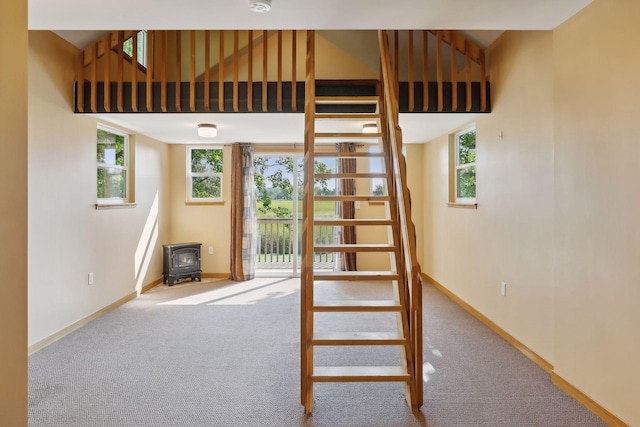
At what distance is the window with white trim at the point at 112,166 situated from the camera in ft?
14.9

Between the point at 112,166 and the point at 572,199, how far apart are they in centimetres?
475

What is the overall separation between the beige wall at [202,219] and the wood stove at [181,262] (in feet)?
0.88

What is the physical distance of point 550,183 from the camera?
2836mm

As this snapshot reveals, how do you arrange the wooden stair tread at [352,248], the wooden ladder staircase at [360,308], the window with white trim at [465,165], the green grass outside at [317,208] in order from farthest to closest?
the green grass outside at [317,208]
the window with white trim at [465,165]
the wooden stair tread at [352,248]
the wooden ladder staircase at [360,308]

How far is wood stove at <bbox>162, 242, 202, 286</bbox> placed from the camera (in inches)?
233

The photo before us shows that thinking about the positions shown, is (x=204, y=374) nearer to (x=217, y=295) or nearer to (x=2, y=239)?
(x=2, y=239)

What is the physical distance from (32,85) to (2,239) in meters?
2.72

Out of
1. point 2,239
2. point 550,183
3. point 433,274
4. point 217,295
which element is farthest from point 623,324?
point 217,295

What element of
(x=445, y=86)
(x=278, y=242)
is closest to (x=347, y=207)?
(x=278, y=242)

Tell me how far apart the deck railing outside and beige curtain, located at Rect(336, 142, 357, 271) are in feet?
1.72

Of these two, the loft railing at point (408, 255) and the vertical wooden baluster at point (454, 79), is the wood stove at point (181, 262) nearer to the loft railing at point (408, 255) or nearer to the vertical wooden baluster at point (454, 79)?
the loft railing at point (408, 255)

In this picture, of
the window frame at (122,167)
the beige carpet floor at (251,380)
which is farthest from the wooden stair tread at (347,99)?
the window frame at (122,167)

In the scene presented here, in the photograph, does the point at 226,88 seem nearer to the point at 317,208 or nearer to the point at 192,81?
the point at 192,81

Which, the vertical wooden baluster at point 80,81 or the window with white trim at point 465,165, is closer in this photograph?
the vertical wooden baluster at point 80,81
